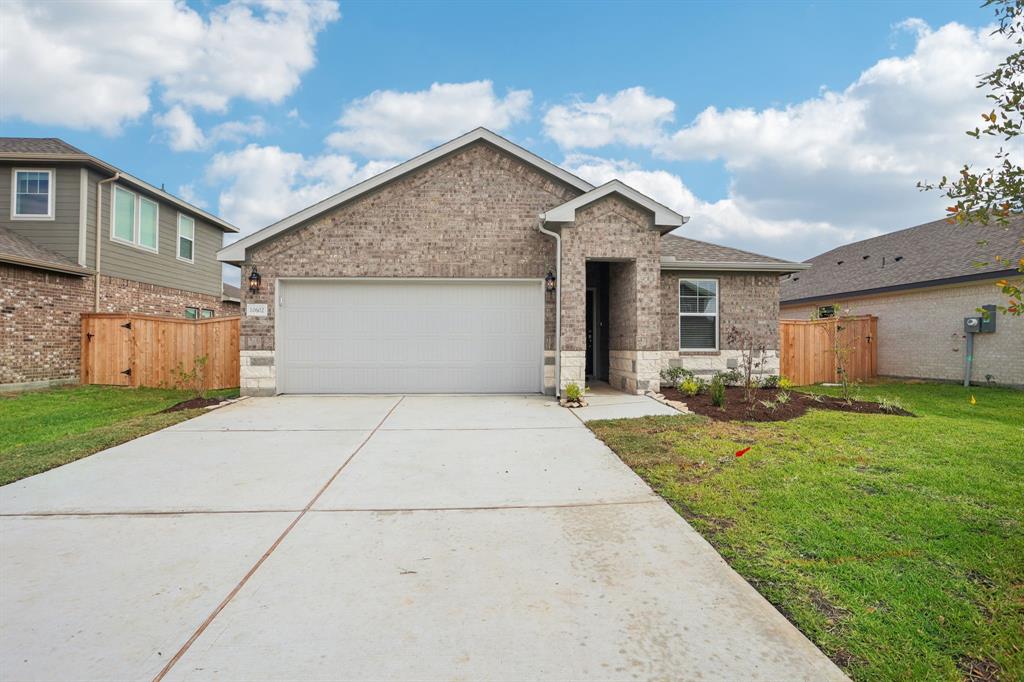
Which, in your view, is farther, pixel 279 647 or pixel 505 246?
pixel 505 246

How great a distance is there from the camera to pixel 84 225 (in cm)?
1284

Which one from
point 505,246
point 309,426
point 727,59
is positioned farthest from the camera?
point 727,59

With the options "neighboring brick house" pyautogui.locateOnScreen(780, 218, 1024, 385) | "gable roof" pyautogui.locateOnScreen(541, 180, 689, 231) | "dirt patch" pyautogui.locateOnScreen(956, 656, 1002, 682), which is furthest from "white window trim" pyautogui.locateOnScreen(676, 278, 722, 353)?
"dirt patch" pyautogui.locateOnScreen(956, 656, 1002, 682)

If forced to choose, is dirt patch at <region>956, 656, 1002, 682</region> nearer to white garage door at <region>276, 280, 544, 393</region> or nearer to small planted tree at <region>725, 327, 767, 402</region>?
white garage door at <region>276, 280, 544, 393</region>

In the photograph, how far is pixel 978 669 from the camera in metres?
2.18

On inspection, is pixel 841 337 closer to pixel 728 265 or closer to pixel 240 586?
pixel 728 265

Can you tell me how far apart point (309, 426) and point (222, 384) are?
6612 mm

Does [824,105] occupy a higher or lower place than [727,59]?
lower

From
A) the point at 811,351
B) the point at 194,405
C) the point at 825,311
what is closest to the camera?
the point at 194,405

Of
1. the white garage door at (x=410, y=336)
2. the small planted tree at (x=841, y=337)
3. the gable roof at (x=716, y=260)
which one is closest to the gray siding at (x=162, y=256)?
the white garage door at (x=410, y=336)

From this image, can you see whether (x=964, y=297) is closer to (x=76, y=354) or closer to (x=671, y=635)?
(x=671, y=635)

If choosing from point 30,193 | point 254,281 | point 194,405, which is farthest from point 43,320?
point 194,405

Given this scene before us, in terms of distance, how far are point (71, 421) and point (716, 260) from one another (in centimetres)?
1291

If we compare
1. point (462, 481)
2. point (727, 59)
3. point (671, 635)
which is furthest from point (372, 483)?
point (727, 59)
